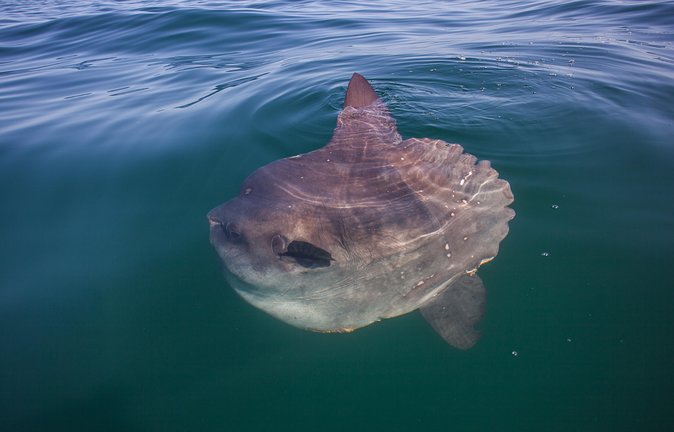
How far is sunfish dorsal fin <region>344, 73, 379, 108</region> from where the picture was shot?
5.05 m

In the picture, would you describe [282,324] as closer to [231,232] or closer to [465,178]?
[231,232]

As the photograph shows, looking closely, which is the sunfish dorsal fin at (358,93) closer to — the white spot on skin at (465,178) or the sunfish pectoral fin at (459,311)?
the white spot on skin at (465,178)

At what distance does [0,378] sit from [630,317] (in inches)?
179

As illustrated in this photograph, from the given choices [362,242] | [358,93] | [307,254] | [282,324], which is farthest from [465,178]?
[282,324]

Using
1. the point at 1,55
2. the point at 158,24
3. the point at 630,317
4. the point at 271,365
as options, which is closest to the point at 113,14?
the point at 158,24

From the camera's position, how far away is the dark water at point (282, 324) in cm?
261

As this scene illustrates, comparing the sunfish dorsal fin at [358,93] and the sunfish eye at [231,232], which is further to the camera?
the sunfish dorsal fin at [358,93]

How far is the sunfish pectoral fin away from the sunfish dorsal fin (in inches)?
112

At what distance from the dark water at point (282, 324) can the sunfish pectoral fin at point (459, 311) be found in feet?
0.36

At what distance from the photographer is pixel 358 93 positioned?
5086 mm

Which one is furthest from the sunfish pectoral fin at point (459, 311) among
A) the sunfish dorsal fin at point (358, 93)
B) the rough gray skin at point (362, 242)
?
the sunfish dorsal fin at point (358, 93)

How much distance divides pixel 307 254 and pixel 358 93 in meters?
2.82

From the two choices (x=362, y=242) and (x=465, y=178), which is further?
(x=465, y=178)

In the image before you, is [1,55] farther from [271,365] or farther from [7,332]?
[271,365]
